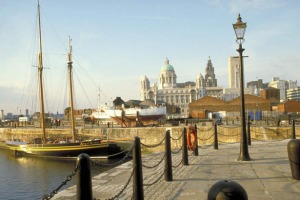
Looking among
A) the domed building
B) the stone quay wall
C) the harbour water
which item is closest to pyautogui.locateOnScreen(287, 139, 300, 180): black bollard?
the stone quay wall

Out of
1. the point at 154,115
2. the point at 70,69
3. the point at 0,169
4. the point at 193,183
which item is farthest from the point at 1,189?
the point at 154,115

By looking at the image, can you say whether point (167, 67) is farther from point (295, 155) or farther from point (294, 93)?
point (295, 155)

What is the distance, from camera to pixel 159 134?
32.9 m

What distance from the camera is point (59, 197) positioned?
7.26 metres

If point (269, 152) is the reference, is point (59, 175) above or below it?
below

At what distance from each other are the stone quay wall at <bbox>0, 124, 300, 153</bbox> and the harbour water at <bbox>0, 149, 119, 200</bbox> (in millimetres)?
6868

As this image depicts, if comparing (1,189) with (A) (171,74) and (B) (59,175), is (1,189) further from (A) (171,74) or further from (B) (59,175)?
(A) (171,74)

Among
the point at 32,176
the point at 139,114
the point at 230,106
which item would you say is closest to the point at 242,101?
the point at 32,176

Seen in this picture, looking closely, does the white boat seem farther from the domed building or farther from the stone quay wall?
the domed building

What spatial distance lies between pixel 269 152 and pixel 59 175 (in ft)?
50.4

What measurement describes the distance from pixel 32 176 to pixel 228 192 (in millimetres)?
21104

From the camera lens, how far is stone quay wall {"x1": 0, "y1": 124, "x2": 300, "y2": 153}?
25.2m

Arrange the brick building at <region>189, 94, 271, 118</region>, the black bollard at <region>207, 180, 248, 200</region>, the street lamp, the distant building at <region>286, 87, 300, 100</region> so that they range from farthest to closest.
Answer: the distant building at <region>286, 87, 300, 100</region> < the brick building at <region>189, 94, 271, 118</region> < the street lamp < the black bollard at <region>207, 180, 248, 200</region>

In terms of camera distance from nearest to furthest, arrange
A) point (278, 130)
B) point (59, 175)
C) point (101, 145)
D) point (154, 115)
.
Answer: point (59, 175) → point (278, 130) → point (101, 145) → point (154, 115)
